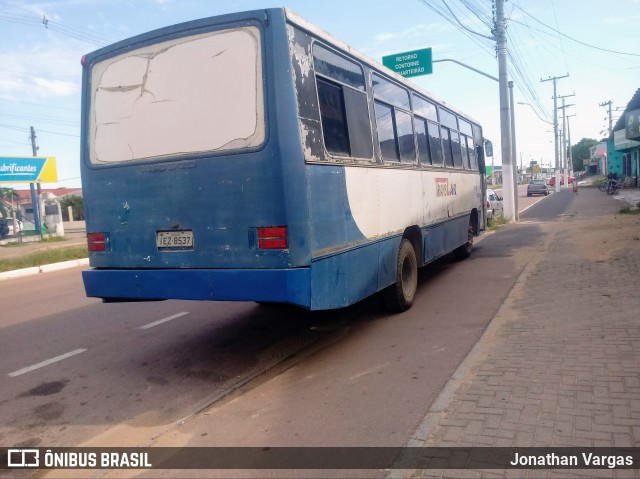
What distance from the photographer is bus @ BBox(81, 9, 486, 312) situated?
457 centimetres

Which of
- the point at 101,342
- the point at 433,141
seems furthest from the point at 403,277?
the point at 101,342

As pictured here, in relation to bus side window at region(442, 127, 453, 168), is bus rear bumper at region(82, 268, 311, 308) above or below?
below

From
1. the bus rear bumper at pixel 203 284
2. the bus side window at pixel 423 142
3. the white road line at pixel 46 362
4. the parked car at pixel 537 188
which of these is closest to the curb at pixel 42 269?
the white road line at pixel 46 362

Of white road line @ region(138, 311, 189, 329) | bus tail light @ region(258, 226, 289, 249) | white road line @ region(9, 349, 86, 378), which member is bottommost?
white road line @ region(138, 311, 189, 329)

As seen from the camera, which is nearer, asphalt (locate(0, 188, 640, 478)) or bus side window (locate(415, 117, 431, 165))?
asphalt (locate(0, 188, 640, 478))

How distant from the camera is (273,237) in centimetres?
458

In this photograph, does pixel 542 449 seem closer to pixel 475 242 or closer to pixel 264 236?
pixel 264 236

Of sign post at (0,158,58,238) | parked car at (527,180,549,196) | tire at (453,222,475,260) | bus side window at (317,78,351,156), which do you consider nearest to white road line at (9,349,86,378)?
bus side window at (317,78,351,156)

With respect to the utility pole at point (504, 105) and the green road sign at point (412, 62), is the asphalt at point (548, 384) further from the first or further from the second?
the green road sign at point (412, 62)

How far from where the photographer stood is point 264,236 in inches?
181

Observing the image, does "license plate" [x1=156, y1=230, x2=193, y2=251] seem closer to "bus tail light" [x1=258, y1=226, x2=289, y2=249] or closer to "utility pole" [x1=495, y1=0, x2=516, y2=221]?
"bus tail light" [x1=258, y1=226, x2=289, y2=249]

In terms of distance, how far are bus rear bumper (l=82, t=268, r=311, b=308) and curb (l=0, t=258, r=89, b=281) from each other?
10.6 meters

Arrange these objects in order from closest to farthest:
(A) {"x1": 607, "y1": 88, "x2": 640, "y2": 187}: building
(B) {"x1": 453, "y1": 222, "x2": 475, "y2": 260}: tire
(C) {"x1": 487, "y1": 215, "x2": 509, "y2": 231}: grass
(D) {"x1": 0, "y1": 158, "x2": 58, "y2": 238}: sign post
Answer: (B) {"x1": 453, "y1": 222, "x2": 475, "y2": 260}: tire, (C) {"x1": 487, "y1": 215, "x2": 509, "y2": 231}: grass, (D) {"x1": 0, "y1": 158, "x2": 58, "y2": 238}: sign post, (A) {"x1": 607, "y1": 88, "x2": 640, "y2": 187}: building

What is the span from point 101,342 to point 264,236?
3.21m
